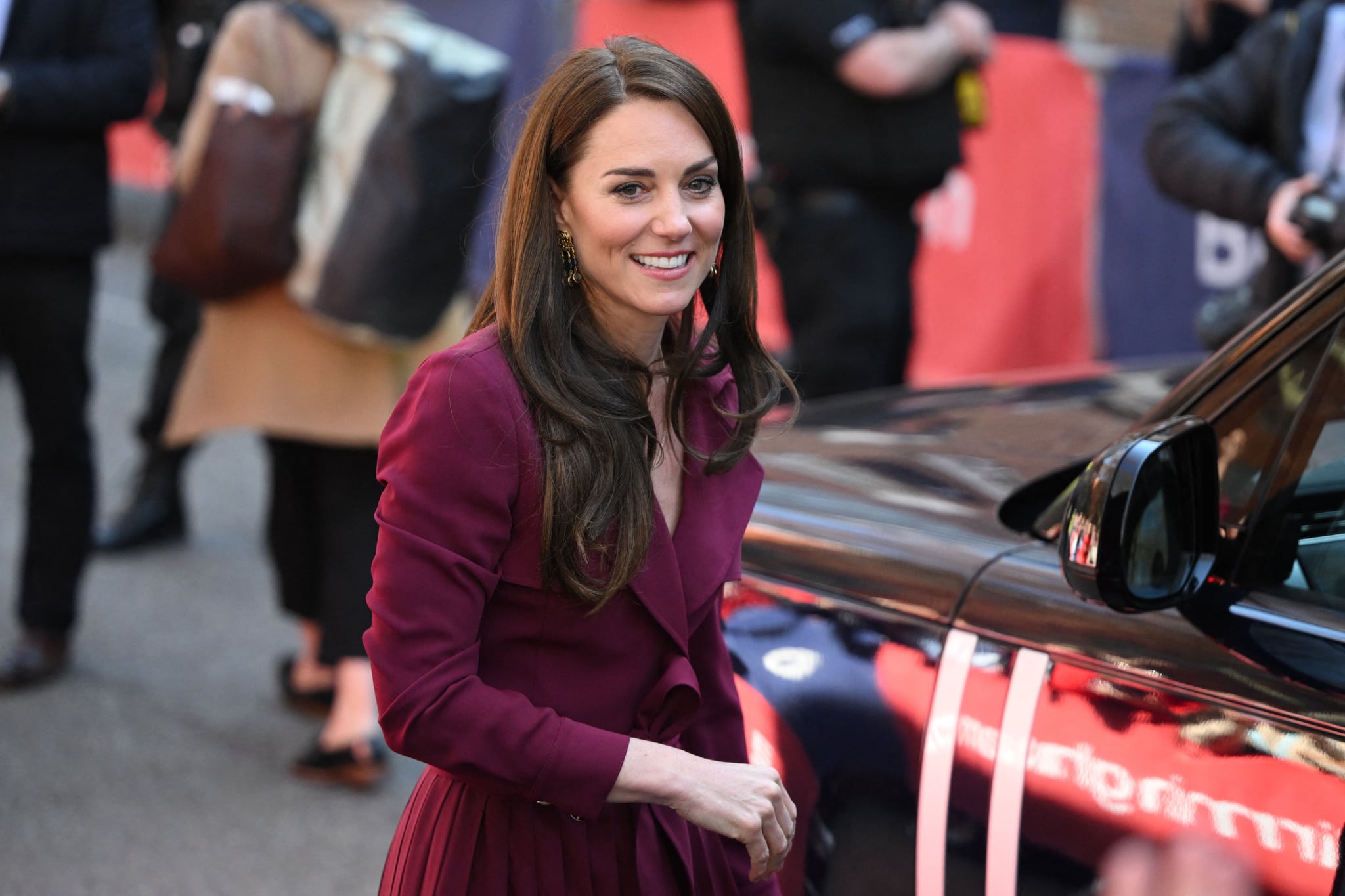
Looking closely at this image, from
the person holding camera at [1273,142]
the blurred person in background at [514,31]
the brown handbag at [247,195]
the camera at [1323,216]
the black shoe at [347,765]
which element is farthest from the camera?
the blurred person in background at [514,31]

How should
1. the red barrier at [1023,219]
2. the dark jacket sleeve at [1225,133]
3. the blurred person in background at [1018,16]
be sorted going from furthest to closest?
the blurred person in background at [1018,16] < the red barrier at [1023,219] < the dark jacket sleeve at [1225,133]

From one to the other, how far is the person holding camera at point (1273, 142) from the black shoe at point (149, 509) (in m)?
3.46

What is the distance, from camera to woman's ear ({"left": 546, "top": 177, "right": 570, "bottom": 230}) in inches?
66.1

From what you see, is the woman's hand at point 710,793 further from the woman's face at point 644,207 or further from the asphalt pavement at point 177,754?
the asphalt pavement at point 177,754

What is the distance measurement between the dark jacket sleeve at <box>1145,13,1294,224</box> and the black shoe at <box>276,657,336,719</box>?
248 cm

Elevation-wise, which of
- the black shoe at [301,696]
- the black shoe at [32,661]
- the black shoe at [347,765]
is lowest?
the black shoe at [32,661]

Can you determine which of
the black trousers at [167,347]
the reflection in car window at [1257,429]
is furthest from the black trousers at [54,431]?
the reflection in car window at [1257,429]

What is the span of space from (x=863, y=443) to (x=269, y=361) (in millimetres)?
1732

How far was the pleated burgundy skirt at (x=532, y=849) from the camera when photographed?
1658mm

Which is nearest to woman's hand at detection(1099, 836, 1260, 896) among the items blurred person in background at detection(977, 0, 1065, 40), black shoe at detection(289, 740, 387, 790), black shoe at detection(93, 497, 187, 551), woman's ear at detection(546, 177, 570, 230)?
woman's ear at detection(546, 177, 570, 230)

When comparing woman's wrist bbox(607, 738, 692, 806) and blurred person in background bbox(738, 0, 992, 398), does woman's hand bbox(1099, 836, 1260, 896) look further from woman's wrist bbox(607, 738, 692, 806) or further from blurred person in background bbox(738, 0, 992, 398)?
blurred person in background bbox(738, 0, 992, 398)

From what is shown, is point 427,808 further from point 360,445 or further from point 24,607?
point 24,607

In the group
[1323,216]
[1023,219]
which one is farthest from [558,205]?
[1023,219]

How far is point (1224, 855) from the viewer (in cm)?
160
